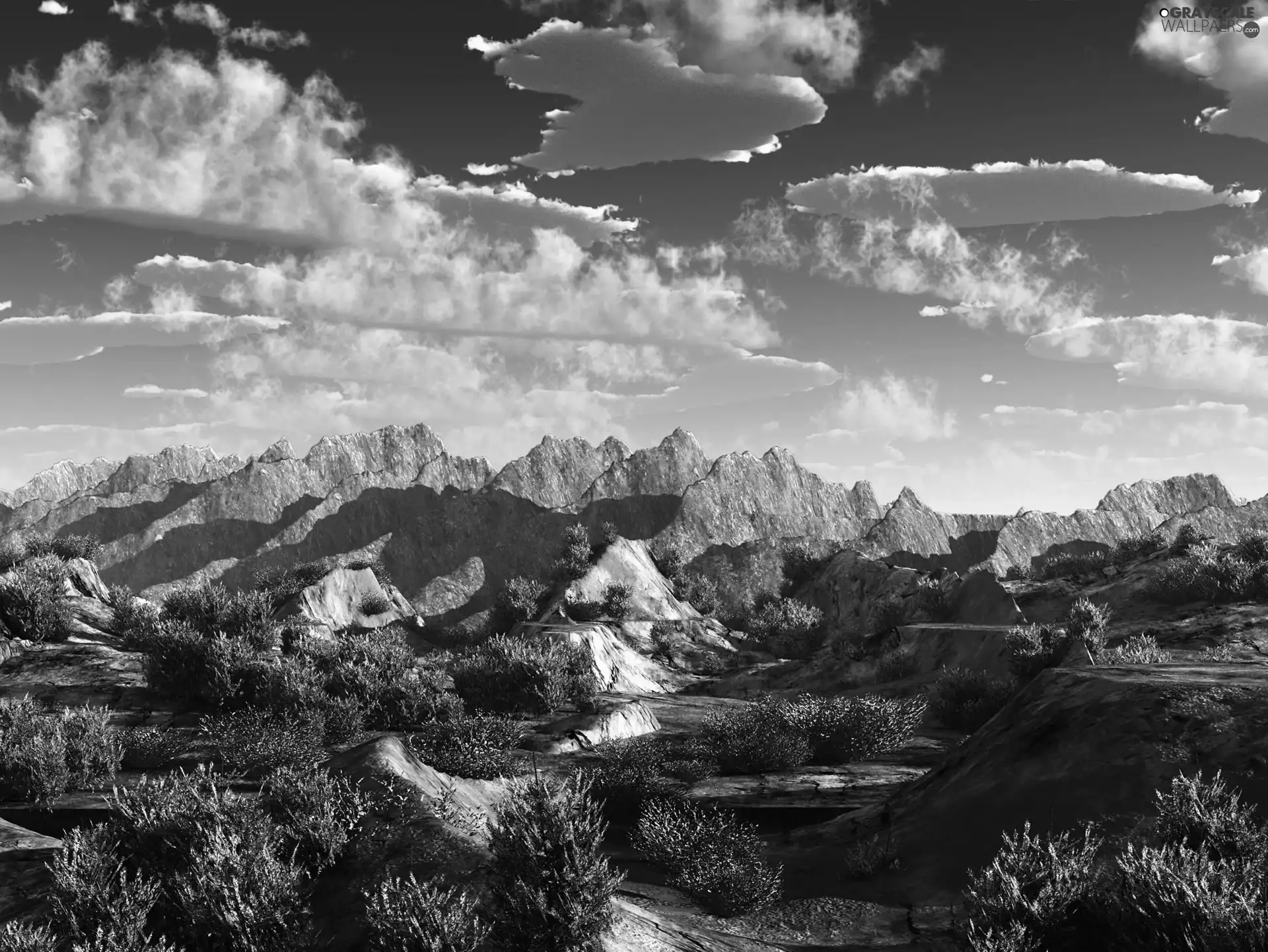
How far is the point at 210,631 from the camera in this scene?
30.2 meters

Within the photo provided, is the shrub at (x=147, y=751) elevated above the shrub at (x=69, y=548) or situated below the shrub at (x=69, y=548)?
below

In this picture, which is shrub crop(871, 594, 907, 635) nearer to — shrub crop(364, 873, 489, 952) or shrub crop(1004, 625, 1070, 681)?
shrub crop(1004, 625, 1070, 681)

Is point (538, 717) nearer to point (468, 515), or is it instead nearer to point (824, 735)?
point (824, 735)

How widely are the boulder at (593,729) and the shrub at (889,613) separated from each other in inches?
1057

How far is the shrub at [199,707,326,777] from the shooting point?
16.9 meters

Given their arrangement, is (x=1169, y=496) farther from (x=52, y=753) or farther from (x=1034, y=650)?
(x=52, y=753)

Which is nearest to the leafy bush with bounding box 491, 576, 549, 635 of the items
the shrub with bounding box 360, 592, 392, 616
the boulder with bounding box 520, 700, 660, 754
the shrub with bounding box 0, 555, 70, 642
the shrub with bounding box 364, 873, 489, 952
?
the shrub with bounding box 360, 592, 392, 616

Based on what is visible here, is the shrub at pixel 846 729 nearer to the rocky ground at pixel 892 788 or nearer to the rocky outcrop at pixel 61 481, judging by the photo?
the rocky ground at pixel 892 788

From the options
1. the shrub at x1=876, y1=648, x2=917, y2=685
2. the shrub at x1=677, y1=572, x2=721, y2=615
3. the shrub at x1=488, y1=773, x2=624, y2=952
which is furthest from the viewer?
the shrub at x1=677, y1=572, x2=721, y2=615

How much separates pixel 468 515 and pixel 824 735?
9964 cm

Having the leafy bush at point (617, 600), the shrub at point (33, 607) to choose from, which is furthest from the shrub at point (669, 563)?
the shrub at point (33, 607)

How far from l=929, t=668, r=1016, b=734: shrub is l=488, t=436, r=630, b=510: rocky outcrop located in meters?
107

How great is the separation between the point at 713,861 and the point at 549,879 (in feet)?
14.3

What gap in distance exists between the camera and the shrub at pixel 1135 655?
2027cm
